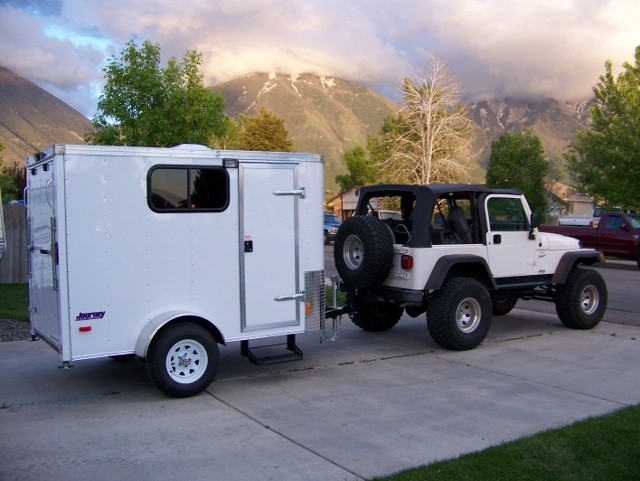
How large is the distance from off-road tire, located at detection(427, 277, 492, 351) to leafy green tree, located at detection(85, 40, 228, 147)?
33.9ft

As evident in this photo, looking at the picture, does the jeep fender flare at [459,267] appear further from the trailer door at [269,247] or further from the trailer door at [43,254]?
the trailer door at [43,254]

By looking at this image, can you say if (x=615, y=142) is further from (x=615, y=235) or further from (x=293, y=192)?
(x=293, y=192)

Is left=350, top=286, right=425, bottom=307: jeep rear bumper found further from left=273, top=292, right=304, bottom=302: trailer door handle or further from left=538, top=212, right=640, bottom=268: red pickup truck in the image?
left=538, top=212, right=640, bottom=268: red pickup truck

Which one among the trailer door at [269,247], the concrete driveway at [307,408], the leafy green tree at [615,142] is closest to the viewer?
the concrete driveway at [307,408]

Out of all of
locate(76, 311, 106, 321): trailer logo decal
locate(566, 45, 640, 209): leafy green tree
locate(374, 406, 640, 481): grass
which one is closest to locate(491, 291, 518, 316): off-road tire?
locate(374, 406, 640, 481): grass

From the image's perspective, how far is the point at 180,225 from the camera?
652cm

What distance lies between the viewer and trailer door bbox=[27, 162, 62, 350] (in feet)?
20.3

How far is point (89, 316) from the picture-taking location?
6.09 meters

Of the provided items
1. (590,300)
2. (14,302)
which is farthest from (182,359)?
(14,302)

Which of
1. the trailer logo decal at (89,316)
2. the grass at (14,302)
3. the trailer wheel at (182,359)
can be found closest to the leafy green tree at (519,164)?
the grass at (14,302)

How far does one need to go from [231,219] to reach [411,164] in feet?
103

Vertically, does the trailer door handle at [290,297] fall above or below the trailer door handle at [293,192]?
below

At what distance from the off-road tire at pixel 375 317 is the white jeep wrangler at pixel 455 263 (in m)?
0.02

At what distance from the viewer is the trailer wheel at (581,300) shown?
9.96 m
